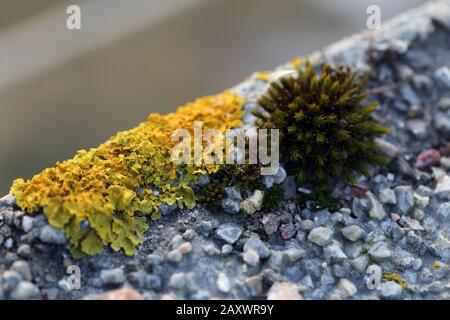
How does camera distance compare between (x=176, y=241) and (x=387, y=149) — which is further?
(x=387, y=149)

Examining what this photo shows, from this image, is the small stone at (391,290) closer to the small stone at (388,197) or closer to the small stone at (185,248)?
the small stone at (388,197)

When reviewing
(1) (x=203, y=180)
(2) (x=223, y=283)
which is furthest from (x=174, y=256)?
(1) (x=203, y=180)

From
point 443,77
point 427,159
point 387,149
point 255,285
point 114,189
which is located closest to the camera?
point 255,285

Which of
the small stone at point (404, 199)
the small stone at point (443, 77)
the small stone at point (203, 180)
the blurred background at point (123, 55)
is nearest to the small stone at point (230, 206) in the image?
the small stone at point (203, 180)

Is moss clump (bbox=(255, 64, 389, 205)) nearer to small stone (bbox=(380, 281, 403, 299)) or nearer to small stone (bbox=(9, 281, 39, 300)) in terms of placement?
small stone (bbox=(380, 281, 403, 299))

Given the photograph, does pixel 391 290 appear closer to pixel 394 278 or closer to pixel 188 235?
pixel 394 278

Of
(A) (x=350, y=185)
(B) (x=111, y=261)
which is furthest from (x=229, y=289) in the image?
(A) (x=350, y=185)

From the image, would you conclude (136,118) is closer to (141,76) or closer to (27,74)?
(141,76)
